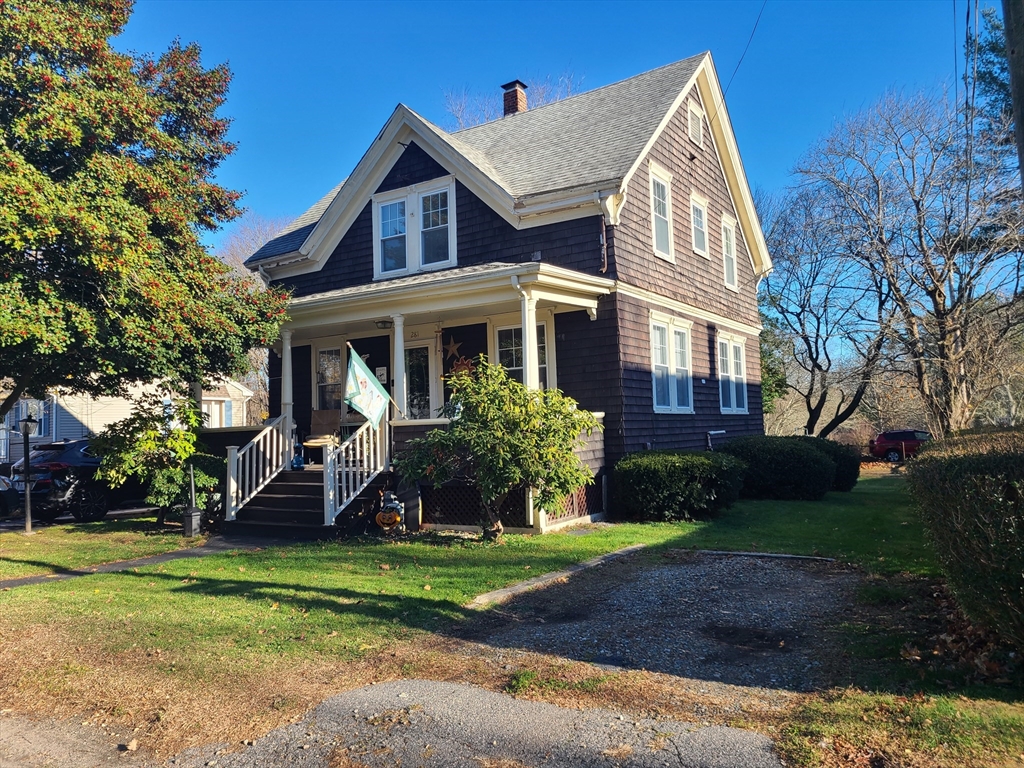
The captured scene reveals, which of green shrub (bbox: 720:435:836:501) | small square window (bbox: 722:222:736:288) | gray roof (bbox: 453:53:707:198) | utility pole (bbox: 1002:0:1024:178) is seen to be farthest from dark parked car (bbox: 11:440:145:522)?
utility pole (bbox: 1002:0:1024:178)

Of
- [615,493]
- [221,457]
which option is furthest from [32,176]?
[615,493]

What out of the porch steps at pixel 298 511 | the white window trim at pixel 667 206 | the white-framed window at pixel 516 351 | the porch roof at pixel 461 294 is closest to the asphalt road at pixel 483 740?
the porch steps at pixel 298 511

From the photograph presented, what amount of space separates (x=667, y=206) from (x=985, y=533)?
1240 centimetres

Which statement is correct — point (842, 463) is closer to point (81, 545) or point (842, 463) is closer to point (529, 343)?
point (529, 343)

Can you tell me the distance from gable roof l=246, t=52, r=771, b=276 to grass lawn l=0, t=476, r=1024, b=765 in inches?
253

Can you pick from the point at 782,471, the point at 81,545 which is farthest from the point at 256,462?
the point at 782,471

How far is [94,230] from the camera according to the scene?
923 cm

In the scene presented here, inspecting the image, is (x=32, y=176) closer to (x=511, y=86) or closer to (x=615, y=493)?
(x=615, y=493)

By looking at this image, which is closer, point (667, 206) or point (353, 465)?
point (353, 465)

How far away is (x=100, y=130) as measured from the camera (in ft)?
34.6

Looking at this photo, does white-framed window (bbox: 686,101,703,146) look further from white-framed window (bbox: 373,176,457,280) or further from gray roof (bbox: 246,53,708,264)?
white-framed window (bbox: 373,176,457,280)

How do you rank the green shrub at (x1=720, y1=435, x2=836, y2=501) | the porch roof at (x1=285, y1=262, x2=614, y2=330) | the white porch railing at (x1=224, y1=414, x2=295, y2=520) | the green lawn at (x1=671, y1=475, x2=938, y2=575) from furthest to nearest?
the green shrub at (x1=720, y1=435, x2=836, y2=501) < the white porch railing at (x1=224, y1=414, x2=295, y2=520) < the porch roof at (x1=285, y1=262, x2=614, y2=330) < the green lawn at (x1=671, y1=475, x2=938, y2=575)

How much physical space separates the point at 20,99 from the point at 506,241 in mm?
8004

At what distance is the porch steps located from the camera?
11.5 metres
